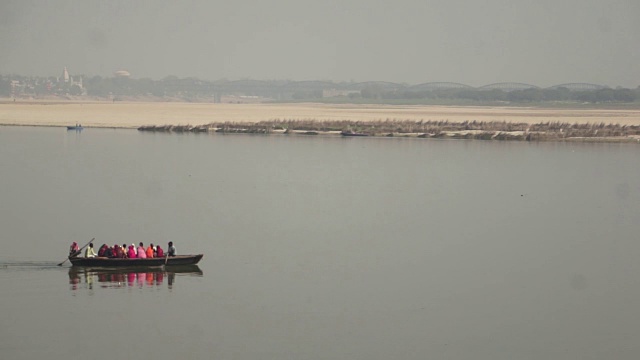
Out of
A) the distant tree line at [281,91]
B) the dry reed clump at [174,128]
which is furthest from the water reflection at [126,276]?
the distant tree line at [281,91]

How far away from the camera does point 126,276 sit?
20812 mm

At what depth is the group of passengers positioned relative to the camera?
69.5ft

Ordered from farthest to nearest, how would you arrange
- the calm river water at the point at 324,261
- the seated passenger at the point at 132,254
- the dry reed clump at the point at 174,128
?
the dry reed clump at the point at 174,128 < the seated passenger at the point at 132,254 < the calm river water at the point at 324,261

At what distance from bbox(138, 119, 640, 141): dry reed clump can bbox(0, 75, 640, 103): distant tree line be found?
59157mm

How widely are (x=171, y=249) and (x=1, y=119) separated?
5435cm

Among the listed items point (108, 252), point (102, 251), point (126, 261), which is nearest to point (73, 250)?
point (102, 251)

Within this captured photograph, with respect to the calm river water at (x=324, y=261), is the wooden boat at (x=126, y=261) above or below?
above

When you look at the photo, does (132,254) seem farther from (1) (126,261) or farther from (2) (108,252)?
(2) (108,252)

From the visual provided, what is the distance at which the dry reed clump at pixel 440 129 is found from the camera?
62281 mm

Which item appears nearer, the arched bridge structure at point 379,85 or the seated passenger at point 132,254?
the seated passenger at point 132,254

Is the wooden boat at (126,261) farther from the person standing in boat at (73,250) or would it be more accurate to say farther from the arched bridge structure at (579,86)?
the arched bridge structure at (579,86)

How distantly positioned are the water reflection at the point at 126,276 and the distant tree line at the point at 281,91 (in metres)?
110

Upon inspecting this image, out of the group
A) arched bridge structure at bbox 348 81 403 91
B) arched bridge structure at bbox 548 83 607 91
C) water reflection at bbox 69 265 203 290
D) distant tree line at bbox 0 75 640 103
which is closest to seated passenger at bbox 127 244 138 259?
water reflection at bbox 69 265 203 290

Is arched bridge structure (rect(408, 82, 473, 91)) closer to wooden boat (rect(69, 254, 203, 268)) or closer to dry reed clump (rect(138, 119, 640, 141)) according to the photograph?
dry reed clump (rect(138, 119, 640, 141))
